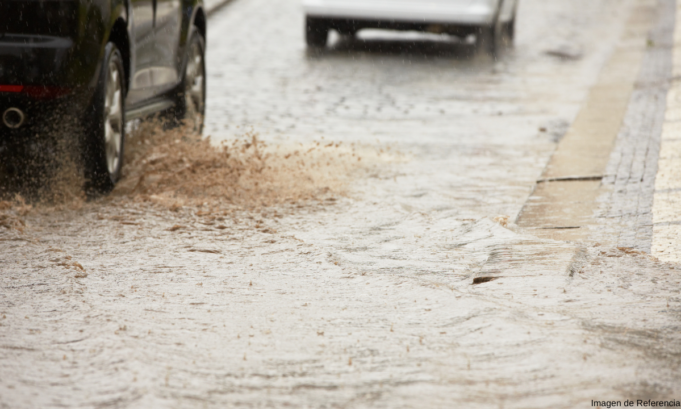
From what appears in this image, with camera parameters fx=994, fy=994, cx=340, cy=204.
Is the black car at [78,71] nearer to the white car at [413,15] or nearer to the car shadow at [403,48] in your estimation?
the white car at [413,15]

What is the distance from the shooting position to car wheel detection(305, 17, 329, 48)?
1350cm

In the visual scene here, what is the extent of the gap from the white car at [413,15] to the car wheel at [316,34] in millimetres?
14

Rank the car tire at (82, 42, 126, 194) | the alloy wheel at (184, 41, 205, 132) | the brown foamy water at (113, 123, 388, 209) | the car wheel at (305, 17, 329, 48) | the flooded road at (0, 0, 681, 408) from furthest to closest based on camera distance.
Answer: the car wheel at (305, 17, 329, 48) → the alloy wheel at (184, 41, 205, 132) → the brown foamy water at (113, 123, 388, 209) → the car tire at (82, 42, 126, 194) → the flooded road at (0, 0, 681, 408)

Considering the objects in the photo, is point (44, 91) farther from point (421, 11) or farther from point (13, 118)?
point (421, 11)

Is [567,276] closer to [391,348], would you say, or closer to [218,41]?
[391,348]

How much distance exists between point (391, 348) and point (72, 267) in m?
1.69

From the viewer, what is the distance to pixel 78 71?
523 cm

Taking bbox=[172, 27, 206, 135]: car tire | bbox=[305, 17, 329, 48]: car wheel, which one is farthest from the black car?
bbox=[305, 17, 329, 48]: car wheel

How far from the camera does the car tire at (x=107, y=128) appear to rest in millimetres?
5402

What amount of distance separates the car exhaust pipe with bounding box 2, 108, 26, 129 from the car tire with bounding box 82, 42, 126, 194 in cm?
35

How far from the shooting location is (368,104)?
9547 millimetres

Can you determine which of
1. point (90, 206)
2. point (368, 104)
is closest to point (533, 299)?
point (90, 206)

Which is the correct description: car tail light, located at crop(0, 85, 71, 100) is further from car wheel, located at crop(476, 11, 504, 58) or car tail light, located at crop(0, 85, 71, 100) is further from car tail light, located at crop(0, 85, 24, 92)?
car wheel, located at crop(476, 11, 504, 58)

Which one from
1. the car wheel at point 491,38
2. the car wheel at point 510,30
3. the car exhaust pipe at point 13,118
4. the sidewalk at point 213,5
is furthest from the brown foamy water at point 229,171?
the sidewalk at point 213,5
